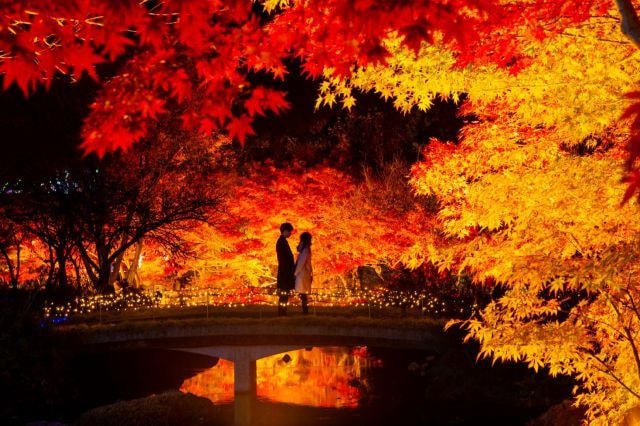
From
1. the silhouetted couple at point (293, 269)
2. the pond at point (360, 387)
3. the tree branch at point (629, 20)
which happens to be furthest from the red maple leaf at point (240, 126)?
the pond at point (360, 387)

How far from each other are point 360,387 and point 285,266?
6.00 meters

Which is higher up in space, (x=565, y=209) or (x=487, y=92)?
(x=487, y=92)

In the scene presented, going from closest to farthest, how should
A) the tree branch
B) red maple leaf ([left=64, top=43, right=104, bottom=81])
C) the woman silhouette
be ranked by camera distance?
the tree branch
red maple leaf ([left=64, top=43, right=104, bottom=81])
the woman silhouette

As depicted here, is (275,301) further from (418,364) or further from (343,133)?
(343,133)

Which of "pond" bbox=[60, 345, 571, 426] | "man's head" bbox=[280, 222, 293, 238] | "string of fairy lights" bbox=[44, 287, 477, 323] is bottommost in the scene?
"pond" bbox=[60, 345, 571, 426]

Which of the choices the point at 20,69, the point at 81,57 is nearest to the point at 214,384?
the point at 81,57

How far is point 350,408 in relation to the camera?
60.1 ft

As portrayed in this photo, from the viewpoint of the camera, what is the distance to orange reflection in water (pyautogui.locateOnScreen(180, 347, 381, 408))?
19.7 m

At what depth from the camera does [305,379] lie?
22375 millimetres

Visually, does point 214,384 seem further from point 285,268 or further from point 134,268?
point 285,268

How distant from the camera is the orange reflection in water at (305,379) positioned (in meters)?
19.7

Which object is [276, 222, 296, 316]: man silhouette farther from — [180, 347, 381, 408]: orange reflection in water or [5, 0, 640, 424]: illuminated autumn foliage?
[180, 347, 381, 408]: orange reflection in water

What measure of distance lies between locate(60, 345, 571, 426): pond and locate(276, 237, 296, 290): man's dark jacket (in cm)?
299

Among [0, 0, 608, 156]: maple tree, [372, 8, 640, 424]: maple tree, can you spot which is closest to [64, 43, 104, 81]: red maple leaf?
[0, 0, 608, 156]: maple tree
